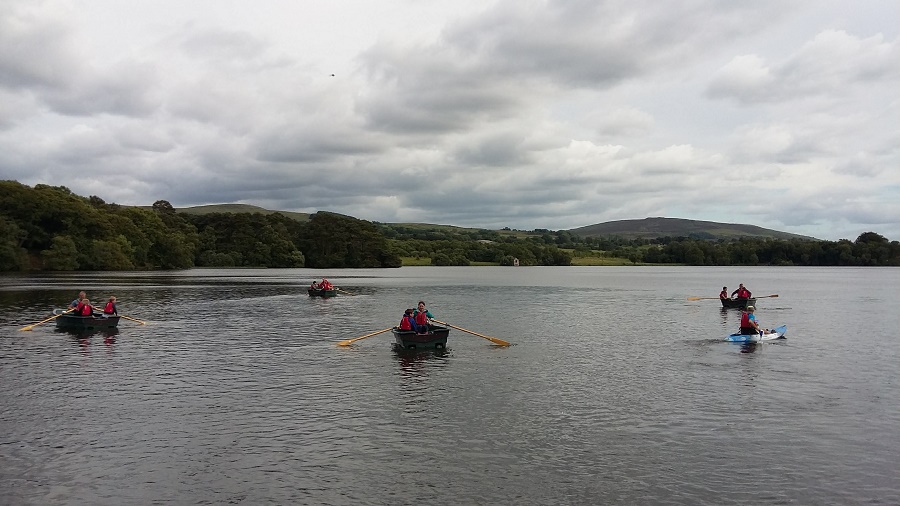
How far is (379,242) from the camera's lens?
192m

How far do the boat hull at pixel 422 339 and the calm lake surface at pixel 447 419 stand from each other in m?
0.83

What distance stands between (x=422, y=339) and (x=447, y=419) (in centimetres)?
1265

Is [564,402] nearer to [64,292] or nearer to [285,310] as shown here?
[285,310]

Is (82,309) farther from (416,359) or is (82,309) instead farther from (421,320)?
(416,359)

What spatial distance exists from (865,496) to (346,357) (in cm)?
2201

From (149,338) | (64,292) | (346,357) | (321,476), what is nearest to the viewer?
(321,476)

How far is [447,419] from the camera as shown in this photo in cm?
1991

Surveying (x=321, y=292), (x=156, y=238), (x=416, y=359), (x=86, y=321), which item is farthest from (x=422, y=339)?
(x=156, y=238)

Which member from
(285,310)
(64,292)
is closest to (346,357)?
(285,310)

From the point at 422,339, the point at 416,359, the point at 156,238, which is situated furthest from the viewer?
the point at 156,238

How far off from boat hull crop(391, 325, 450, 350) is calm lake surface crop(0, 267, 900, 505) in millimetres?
833

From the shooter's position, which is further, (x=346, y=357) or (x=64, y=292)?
(x=64, y=292)

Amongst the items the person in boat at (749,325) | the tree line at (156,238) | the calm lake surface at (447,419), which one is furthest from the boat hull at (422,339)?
the tree line at (156,238)

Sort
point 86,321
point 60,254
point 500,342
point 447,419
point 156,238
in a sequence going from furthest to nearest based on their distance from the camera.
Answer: point 156,238 < point 60,254 < point 86,321 < point 500,342 < point 447,419
